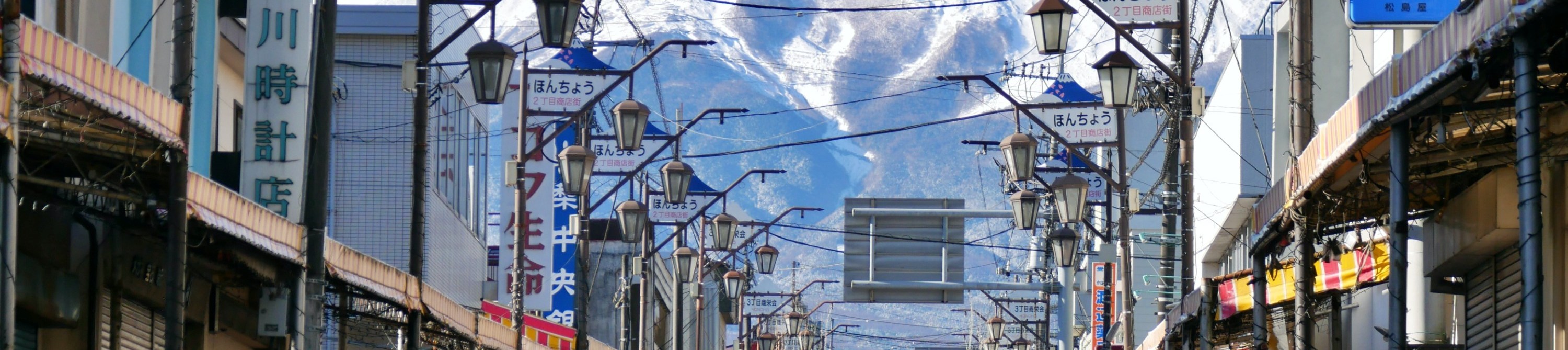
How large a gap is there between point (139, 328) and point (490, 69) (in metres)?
3.99

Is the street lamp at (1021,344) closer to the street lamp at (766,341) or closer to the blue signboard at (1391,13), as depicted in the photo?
the street lamp at (766,341)

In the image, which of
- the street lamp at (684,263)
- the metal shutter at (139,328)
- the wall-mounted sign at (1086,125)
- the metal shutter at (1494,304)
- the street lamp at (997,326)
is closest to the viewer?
the metal shutter at (1494,304)

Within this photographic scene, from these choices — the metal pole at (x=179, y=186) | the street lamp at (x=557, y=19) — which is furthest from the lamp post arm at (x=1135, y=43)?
the metal pole at (x=179, y=186)

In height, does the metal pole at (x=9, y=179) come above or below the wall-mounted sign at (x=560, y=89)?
below

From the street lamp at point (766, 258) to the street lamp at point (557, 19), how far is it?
19.9 m

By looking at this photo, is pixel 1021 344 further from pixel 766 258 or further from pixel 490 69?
pixel 490 69

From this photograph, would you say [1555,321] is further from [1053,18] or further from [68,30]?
[68,30]

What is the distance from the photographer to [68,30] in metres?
15.0

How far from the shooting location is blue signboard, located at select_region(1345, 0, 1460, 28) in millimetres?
12992

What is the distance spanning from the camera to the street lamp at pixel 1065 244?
2636cm

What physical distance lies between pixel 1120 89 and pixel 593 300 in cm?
2907

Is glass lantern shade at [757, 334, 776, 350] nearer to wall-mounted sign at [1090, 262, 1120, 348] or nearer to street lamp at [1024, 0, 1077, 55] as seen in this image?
wall-mounted sign at [1090, 262, 1120, 348]

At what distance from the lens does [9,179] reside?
26.5 ft

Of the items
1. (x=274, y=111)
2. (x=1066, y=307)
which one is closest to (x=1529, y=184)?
(x=274, y=111)
